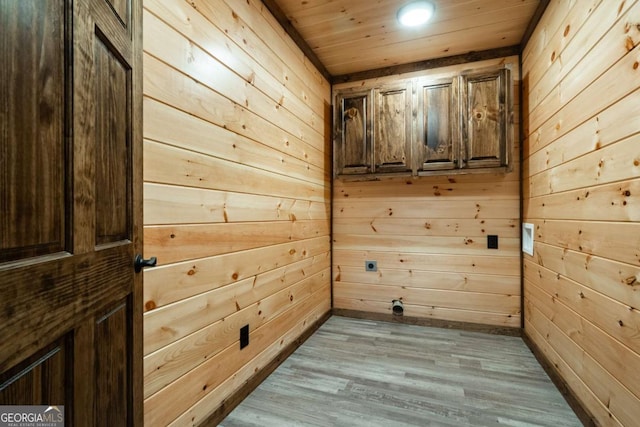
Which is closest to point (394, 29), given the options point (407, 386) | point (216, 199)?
point (216, 199)

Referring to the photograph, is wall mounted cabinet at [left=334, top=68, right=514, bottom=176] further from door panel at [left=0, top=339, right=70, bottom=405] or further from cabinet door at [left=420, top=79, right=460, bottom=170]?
door panel at [left=0, top=339, right=70, bottom=405]

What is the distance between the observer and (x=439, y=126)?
261 centimetres

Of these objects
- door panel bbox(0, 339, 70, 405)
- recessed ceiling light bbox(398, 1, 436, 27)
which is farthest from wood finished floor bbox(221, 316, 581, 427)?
recessed ceiling light bbox(398, 1, 436, 27)

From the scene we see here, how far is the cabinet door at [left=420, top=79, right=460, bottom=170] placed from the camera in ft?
8.42

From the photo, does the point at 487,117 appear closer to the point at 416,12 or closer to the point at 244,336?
the point at 416,12

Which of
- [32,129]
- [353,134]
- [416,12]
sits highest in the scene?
[416,12]

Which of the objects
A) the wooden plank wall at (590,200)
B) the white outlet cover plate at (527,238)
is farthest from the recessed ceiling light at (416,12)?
the white outlet cover plate at (527,238)

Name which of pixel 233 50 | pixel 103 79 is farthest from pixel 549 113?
pixel 103 79

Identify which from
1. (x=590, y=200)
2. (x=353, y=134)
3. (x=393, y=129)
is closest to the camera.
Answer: (x=590, y=200)

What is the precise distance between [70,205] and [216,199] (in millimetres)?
863

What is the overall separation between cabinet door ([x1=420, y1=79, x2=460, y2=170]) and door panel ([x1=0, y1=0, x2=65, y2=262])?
2476 mm

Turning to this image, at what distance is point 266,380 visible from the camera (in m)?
1.99

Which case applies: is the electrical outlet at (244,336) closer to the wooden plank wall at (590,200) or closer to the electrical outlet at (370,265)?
the electrical outlet at (370,265)

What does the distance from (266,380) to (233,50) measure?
6.54ft
